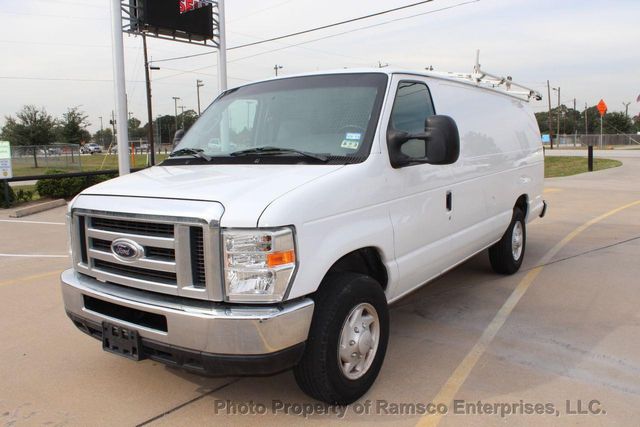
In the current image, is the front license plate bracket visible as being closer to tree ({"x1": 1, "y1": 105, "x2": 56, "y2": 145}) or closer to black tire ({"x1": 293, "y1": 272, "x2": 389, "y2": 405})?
black tire ({"x1": 293, "y1": 272, "x2": 389, "y2": 405})

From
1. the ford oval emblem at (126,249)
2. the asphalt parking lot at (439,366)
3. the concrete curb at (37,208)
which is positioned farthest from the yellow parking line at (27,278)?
the concrete curb at (37,208)

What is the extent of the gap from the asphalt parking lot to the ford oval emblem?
1.00 m

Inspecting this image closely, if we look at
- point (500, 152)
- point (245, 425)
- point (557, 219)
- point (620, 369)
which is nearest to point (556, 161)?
point (557, 219)

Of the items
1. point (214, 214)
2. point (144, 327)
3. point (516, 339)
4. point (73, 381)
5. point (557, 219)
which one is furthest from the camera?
point (557, 219)

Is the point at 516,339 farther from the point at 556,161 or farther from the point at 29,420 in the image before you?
the point at 556,161

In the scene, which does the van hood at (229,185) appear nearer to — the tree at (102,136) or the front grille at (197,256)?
the front grille at (197,256)

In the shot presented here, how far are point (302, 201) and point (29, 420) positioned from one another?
84.8 inches

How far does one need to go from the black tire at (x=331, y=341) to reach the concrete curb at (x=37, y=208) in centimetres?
1193

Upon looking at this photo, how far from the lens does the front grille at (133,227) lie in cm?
289

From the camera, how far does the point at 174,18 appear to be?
1431cm

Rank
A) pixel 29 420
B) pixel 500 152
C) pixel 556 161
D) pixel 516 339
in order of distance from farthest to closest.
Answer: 1. pixel 556 161
2. pixel 500 152
3. pixel 516 339
4. pixel 29 420

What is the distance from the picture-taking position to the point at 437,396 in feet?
11.2

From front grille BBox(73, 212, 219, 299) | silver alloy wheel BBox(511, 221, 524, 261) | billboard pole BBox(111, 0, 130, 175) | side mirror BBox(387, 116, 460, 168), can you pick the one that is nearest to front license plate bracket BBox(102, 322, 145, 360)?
front grille BBox(73, 212, 219, 299)

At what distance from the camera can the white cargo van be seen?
273 centimetres
